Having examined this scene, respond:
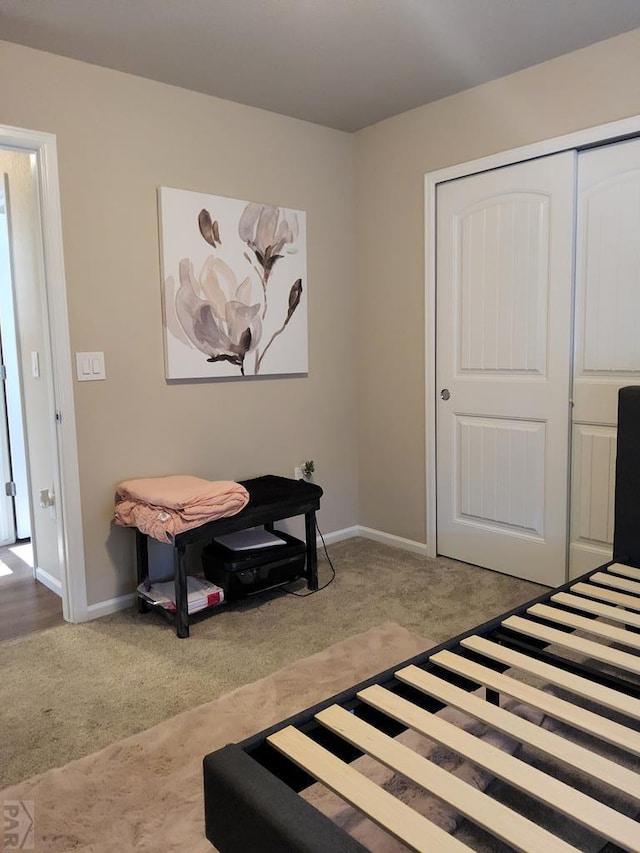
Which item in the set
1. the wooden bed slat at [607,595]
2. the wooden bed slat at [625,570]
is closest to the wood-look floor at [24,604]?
the wooden bed slat at [607,595]

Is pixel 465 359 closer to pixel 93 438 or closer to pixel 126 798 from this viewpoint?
pixel 93 438

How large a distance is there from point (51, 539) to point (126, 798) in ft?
5.61

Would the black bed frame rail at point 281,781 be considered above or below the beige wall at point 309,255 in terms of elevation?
below

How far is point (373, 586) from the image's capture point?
3.04 m

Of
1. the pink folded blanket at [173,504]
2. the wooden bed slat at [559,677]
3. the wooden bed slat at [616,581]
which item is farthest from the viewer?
the pink folded blanket at [173,504]

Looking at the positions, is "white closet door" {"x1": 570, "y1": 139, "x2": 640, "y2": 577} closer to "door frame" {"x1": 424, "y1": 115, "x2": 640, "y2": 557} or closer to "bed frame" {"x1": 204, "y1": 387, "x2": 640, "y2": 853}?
"door frame" {"x1": 424, "y1": 115, "x2": 640, "y2": 557}

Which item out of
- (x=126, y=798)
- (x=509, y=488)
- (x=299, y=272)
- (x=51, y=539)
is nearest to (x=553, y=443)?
(x=509, y=488)

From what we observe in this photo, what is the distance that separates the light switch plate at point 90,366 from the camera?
2646 mm

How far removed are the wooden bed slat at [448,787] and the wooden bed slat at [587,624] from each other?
0.74 meters

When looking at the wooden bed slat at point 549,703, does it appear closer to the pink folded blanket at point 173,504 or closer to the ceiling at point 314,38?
the pink folded blanket at point 173,504

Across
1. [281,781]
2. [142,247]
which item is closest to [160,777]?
[281,781]

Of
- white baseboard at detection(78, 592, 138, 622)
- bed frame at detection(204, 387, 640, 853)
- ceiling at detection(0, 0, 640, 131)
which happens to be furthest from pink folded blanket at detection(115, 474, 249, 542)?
ceiling at detection(0, 0, 640, 131)

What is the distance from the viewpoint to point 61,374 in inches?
102

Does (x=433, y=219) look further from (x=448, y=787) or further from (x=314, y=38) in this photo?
(x=448, y=787)
